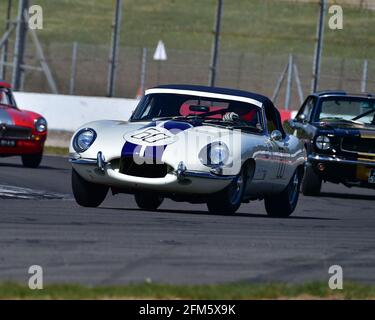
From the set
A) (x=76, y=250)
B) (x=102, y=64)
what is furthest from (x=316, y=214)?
(x=102, y=64)

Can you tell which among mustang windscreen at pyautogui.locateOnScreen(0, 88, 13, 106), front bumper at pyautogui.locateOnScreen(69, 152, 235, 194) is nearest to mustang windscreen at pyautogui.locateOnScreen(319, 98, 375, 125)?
mustang windscreen at pyautogui.locateOnScreen(0, 88, 13, 106)

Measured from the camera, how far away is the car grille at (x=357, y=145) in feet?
58.4

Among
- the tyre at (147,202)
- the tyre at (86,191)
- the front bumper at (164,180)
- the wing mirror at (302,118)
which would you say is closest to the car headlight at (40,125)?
the wing mirror at (302,118)

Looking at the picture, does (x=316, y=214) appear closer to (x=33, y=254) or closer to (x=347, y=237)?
(x=347, y=237)

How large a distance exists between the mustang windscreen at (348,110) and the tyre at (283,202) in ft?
14.4

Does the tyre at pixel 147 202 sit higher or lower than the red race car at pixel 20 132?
higher

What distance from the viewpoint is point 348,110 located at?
61.9 ft

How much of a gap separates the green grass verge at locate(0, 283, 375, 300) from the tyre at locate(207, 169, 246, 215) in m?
4.45

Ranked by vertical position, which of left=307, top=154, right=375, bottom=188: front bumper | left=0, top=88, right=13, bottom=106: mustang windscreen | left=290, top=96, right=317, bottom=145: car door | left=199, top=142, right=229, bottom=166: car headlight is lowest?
left=307, top=154, right=375, bottom=188: front bumper

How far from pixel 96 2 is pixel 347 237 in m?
41.7

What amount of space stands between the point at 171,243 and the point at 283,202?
4.32m

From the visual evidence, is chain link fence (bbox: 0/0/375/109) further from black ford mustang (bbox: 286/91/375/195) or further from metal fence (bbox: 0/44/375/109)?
black ford mustang (bbox: 286/91/375/195)

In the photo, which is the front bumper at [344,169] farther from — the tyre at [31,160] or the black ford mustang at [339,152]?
the tyre at [31,160]

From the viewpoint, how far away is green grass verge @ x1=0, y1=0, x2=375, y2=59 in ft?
169
